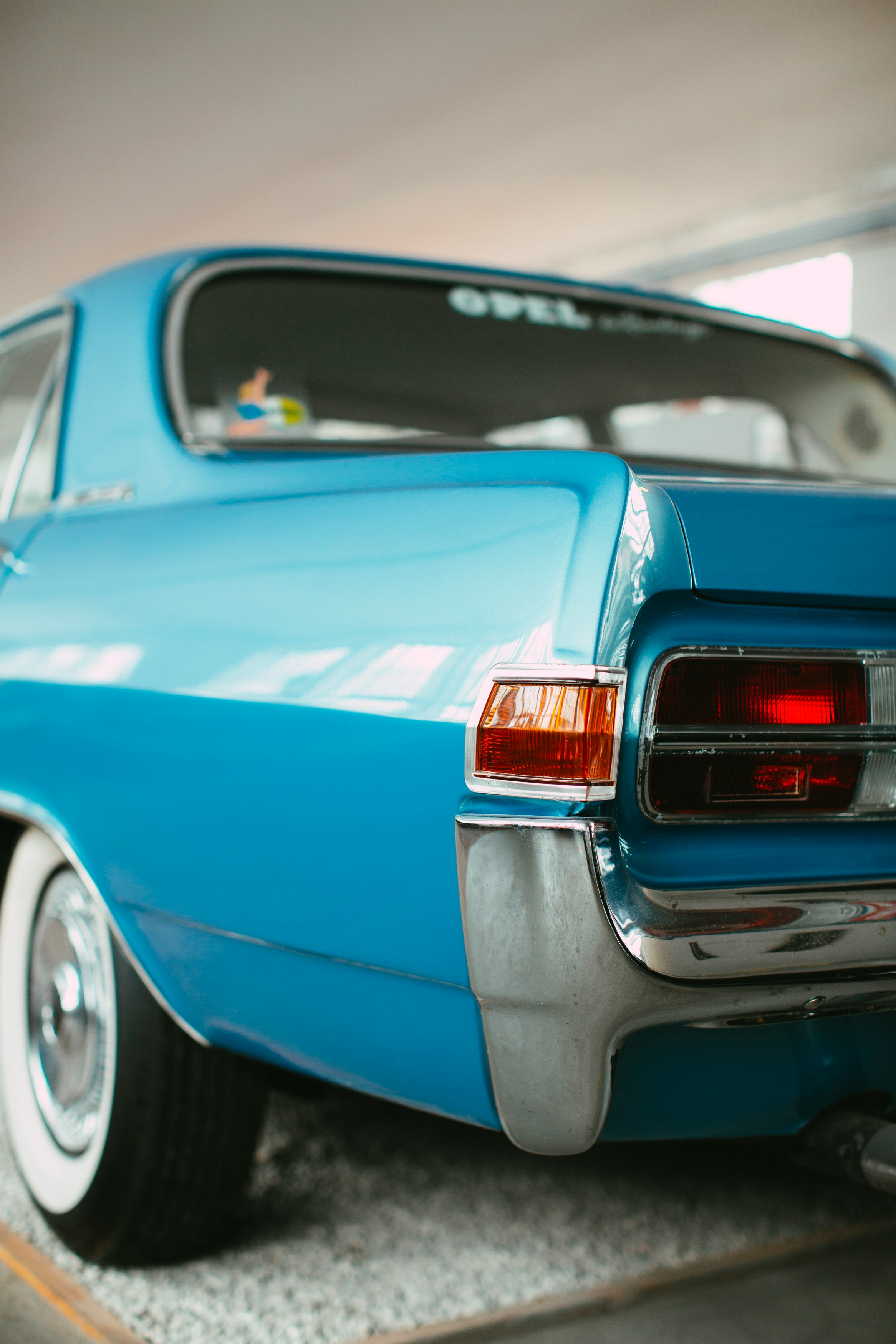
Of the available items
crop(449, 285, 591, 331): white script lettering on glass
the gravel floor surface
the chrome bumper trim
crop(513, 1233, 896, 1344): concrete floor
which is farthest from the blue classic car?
crop(513, 1233, 896, 1344): concrete floor

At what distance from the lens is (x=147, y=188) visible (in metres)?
12.2

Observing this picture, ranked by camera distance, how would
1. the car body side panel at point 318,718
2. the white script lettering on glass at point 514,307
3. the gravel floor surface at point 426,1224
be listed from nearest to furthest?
the car body side panel at point 318,718, the gravel floor surface at point 426,1224, the white script lettering on glass at point 514,307

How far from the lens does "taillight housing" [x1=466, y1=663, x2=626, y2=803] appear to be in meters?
1.21

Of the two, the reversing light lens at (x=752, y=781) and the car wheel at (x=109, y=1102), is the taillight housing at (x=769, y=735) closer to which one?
the reversing light lens at (x=752, y=781)

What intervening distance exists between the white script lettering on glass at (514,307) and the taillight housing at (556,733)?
4.61 ft

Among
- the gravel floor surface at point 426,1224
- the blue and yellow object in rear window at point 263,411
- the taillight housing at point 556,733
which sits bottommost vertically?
the gravel floor surface at point 426,1224

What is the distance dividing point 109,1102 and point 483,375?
5.39ft

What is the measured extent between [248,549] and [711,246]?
12069 mm

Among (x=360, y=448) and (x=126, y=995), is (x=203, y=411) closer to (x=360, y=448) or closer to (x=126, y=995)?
(x=360, y=448)

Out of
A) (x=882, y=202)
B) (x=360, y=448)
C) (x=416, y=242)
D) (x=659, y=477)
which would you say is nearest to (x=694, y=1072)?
(x=659, y=477)

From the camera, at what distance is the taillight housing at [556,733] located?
3.99 ft

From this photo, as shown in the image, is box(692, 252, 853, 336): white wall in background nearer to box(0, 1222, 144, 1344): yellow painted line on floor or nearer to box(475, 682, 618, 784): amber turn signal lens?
box(0, 1222, 144, 1344): yellow painted line on floor

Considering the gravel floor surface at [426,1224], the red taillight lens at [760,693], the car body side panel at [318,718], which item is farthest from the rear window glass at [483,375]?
the gravel floor surface at [426,1224]

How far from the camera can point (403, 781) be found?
1351 mm
